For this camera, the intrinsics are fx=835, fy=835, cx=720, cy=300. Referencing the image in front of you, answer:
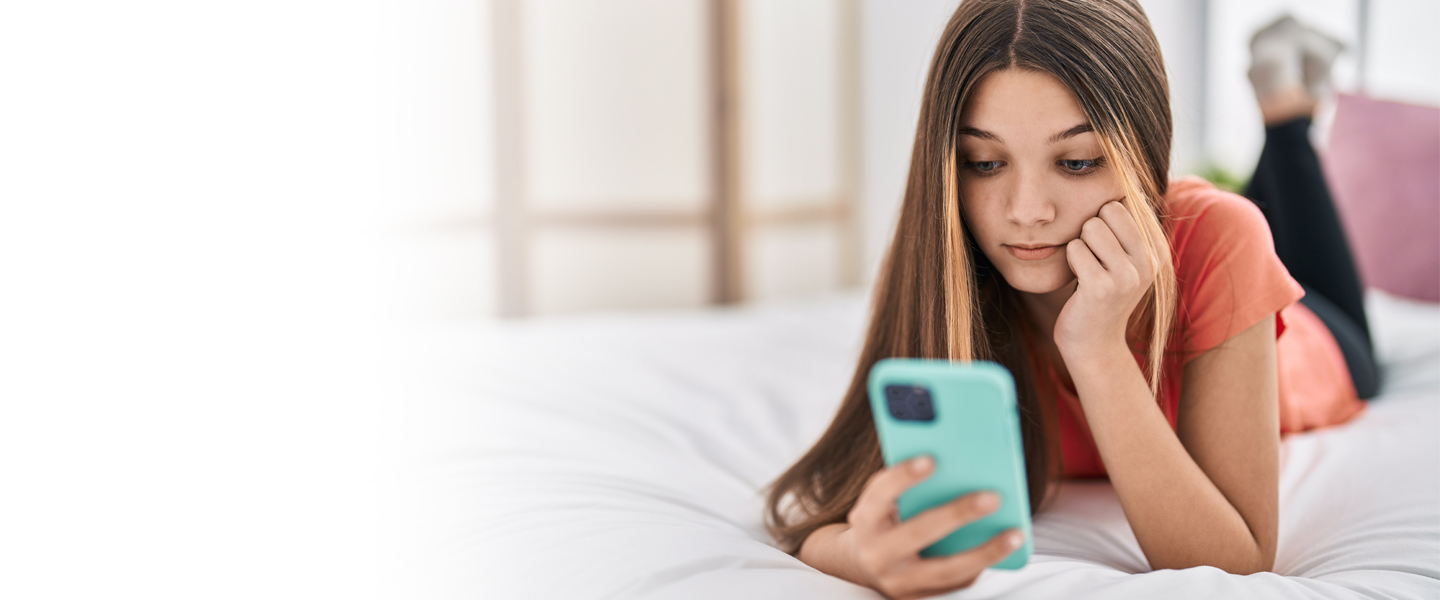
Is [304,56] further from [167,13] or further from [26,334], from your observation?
[26,334]

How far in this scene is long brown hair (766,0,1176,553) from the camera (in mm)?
643

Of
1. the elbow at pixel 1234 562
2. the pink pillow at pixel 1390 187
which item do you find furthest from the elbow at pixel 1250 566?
the pink pillow at pixel 1390 187

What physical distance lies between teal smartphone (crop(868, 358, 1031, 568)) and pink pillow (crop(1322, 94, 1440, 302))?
1477mm

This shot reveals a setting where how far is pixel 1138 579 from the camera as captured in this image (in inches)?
24.5

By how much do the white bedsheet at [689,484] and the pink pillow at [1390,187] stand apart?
6.1 inches

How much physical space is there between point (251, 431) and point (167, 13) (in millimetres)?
1171

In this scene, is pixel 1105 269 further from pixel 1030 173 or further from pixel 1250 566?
pixel 1250 566

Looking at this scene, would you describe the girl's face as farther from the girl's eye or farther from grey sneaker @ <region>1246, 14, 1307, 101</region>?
grey sneaker @ <region>1246, 14, 1307, 101</region>

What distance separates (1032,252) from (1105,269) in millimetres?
58

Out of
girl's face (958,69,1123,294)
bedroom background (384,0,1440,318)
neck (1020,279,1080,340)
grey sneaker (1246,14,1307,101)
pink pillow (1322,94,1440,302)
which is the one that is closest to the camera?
girl's face (958,69,1123,294)

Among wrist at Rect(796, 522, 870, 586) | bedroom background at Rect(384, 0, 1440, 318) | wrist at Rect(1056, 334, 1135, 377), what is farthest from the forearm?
bedroom background at Rect(384, 0, 1440, 318)

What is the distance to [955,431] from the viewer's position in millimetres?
505

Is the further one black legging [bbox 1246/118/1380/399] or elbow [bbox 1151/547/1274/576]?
black legging [bbox 1246/118/1380/399]

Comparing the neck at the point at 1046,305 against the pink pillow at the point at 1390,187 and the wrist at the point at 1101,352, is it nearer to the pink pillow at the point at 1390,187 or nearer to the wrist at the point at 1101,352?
the wrist at the point at 1101,352
